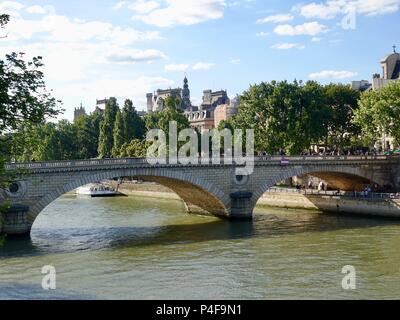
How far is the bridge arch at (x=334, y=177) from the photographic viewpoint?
40094 millimetres

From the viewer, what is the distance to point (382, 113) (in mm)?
48562

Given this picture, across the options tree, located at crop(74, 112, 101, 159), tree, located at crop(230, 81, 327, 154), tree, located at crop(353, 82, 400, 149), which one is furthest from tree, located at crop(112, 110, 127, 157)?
tree, located at crop(353, 82, 400, 149)

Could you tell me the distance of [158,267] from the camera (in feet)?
78.9

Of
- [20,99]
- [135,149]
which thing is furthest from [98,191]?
[20,99]

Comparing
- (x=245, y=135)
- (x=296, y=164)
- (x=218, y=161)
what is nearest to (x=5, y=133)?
(x=218, y=161)

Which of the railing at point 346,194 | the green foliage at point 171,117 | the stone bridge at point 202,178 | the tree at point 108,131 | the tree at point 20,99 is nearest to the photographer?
the tree at point 20,99

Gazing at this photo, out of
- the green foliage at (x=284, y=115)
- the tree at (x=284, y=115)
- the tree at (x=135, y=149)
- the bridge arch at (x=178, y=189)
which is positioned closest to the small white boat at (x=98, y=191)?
the tree at (x=135, y=149)

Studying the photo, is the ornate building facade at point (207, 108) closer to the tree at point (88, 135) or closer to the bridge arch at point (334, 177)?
the tree at point (88, 135)

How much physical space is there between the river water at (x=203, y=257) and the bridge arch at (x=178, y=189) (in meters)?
1.37

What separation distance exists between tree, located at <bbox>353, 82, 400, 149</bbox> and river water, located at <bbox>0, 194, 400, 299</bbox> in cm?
1187

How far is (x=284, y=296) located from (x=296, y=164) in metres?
22.6

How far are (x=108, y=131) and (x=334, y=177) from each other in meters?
36.7
